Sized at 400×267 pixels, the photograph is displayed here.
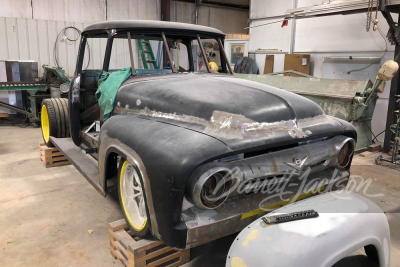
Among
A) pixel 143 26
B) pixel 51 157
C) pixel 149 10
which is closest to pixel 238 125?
pixel 143 26

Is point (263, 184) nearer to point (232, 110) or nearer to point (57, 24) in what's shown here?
point (232, 110)

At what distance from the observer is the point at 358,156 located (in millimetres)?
5551

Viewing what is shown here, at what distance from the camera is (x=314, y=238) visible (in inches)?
63.2

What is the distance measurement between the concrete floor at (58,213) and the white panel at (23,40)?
4.52 m

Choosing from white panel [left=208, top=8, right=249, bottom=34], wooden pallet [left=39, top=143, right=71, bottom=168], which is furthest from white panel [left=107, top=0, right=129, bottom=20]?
wooden pallet [left=39, top=143, right=71, bottom=168]

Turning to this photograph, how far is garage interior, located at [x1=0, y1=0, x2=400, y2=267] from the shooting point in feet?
8.95

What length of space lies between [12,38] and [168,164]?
8.37 meters

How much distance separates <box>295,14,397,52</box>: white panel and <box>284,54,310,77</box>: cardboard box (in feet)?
1.19

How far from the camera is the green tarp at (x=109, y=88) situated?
294 centimetres

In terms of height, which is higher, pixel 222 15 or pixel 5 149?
→ pixel 222 15

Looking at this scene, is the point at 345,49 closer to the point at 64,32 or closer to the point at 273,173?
the point at 273,173

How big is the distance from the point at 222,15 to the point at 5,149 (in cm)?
992

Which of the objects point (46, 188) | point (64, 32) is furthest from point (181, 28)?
point (64, 32)

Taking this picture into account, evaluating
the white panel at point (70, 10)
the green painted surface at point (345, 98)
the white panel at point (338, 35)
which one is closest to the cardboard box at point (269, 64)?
the white panel at point (338, 35)
